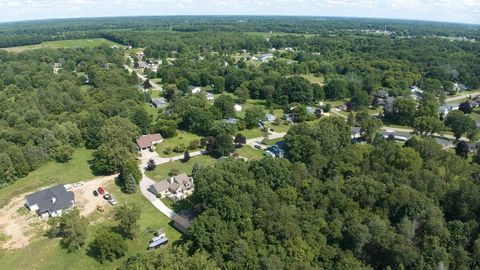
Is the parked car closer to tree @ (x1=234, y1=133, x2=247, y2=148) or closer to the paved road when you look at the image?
tree @ (x1=234, y1=133, x2=247, y2=148)

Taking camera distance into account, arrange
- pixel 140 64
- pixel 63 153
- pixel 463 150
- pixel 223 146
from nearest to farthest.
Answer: pixel 463 150, pixel 63 153, pixel 223 146, pixel 140 64

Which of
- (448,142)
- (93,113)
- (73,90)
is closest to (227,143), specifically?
(93,113)

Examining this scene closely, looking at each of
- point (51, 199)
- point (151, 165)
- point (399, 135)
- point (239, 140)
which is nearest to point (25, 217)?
point (51, 199)

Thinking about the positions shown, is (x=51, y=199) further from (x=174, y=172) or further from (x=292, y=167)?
(x=292, y=167)

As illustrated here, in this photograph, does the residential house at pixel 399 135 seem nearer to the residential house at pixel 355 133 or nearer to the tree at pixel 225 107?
the residential house at pixel 355 133

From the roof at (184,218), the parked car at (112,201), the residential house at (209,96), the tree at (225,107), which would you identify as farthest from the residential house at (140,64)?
the roof at (184,218)

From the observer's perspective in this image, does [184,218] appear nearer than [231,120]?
Yes
